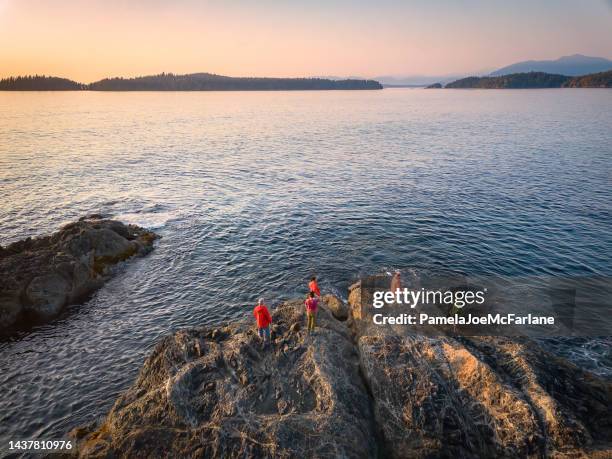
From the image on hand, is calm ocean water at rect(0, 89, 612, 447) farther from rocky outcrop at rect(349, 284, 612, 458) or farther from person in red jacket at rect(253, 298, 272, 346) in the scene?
person in red jacket at rect(253, 298, 272, 346)

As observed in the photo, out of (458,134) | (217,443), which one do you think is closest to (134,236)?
(217,443)

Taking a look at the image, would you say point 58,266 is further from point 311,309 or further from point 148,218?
point 311,309

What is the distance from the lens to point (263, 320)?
16.8m

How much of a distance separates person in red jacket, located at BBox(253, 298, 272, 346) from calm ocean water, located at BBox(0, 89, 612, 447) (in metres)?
8.56

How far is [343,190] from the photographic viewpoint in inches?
2056

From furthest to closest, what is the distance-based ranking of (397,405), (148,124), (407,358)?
(148,124) → (407,358) → (397,405)

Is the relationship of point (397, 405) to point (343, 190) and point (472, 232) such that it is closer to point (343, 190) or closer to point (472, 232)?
point (472, 232)

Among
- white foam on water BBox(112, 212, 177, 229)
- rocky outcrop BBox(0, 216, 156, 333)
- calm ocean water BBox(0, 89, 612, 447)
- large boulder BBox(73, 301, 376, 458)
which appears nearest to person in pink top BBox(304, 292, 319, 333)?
large boulder BBox(73, 301, 376, 458)

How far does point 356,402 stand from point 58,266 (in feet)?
83.1

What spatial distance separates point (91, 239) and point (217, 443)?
2603 cm

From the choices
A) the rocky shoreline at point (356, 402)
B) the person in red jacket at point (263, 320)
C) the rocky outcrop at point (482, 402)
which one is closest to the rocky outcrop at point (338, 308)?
the rocky shoreline at point (356, 402)

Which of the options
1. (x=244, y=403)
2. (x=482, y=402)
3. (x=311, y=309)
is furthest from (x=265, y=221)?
(x=482, y=402)

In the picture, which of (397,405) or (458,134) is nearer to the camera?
(397,405)

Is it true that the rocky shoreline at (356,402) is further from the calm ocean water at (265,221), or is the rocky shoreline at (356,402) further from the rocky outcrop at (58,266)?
the rocky outcrop at (58,266)
